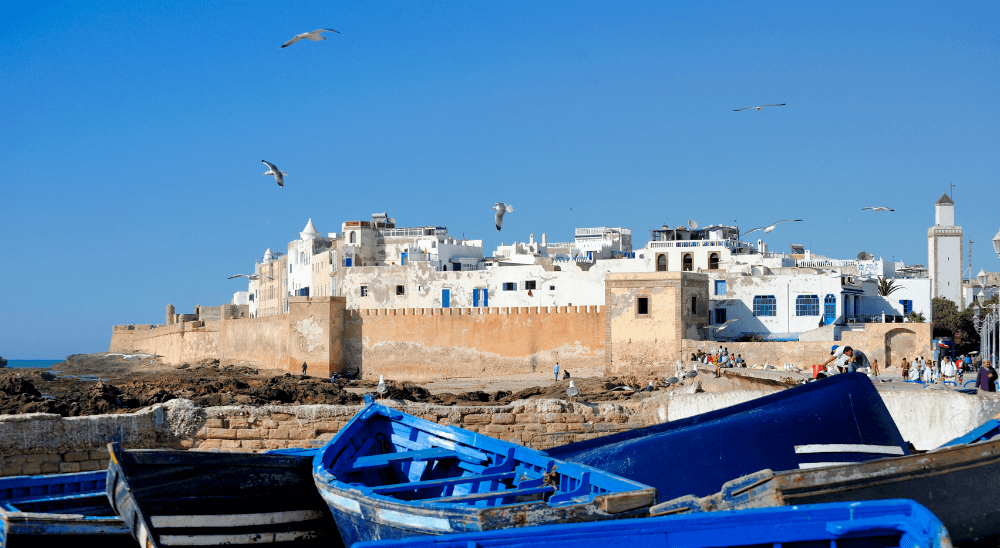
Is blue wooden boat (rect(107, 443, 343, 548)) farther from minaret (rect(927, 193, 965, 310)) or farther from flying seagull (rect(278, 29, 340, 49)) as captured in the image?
minaret (rect(927, 193, 965, 310))

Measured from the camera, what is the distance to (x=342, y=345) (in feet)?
102

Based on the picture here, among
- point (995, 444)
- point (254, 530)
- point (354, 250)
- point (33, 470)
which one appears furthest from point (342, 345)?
point (995, 444)

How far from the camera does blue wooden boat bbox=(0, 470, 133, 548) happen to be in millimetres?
5812

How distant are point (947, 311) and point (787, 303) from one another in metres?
15.6

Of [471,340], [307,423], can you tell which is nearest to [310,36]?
[307,423]

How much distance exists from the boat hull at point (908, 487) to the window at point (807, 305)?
75.0 ft

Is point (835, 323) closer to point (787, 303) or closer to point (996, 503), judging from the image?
point (787, 303)

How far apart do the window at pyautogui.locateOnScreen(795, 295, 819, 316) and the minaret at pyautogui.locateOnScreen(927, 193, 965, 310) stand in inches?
920

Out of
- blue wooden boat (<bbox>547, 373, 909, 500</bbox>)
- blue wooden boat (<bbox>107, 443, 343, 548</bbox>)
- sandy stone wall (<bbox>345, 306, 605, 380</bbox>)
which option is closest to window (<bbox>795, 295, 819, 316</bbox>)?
sandy stone wall (<bbox>345, 306, 605, 380</bbox>)

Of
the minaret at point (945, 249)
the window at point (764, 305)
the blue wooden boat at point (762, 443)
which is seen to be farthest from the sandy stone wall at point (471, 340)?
the minaret at point (945, 249)

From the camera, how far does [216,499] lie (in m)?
6.20

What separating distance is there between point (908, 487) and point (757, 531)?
1.39 meters

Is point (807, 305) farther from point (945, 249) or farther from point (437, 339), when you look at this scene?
point (945, 249)

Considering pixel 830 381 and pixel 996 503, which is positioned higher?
pixel 830 381
